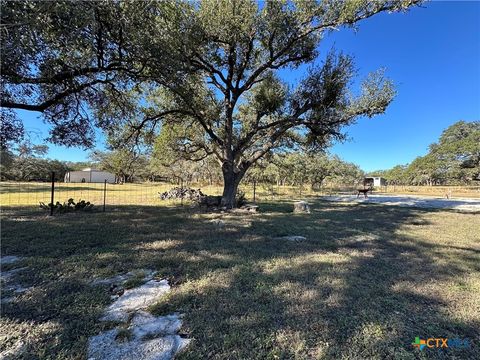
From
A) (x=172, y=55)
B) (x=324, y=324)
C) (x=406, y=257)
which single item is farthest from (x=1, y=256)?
(x=406, y=257)

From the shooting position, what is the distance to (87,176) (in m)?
51.2

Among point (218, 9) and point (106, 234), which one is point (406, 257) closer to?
point (106, 234)

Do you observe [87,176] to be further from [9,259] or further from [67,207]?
[9,259]

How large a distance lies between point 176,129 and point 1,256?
7583 millimetres

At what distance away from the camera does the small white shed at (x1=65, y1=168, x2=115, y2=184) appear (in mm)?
48388

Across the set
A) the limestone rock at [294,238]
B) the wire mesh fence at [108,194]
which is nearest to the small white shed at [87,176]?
the wire mesh fence at [108,194]

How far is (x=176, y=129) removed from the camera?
10375mm

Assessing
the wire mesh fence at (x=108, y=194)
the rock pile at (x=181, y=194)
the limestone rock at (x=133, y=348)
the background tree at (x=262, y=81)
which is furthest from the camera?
the rock pile at (x=181, y=194)

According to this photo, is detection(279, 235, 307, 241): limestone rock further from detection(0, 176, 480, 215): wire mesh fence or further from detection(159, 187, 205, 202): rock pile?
detection(159, 187, 205, 202): rock pile

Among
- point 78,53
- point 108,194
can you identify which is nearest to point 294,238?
point 78,53

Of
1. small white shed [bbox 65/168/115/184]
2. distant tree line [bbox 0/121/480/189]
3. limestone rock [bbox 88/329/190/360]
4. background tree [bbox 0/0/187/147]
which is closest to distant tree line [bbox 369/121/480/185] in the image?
distant tree line [bbox 0/121/480/189]

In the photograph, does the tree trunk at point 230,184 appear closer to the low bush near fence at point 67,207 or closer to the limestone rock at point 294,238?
the limestone rock at point 294,238

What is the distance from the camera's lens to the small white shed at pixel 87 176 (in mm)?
48388

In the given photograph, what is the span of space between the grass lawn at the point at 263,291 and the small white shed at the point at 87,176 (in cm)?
5079
